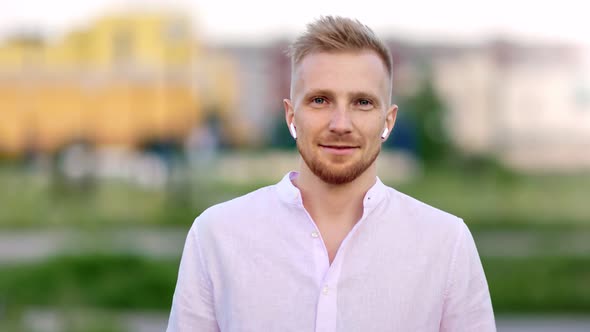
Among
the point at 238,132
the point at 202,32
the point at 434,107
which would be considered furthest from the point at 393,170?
the point at 202,32

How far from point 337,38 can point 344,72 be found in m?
0.08

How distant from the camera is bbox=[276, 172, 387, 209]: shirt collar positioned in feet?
6.71

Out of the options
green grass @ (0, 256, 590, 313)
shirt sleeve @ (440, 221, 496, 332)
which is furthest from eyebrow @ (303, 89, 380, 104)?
green grass @ (0, 256, 590, 313)

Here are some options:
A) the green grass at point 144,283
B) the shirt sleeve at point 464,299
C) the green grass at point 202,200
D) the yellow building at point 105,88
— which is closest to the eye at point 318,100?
the shirt sleeve at point 464,299

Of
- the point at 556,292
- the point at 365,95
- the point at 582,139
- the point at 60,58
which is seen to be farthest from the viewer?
the point at 582,139

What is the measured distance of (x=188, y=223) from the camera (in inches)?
607

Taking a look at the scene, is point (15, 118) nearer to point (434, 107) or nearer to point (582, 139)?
point (434, 107)

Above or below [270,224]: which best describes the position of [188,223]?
below

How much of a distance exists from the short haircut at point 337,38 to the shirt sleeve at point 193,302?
0.49 meters

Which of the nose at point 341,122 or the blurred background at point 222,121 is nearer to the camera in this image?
the nose at point 341,122

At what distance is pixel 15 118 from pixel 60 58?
179 cm

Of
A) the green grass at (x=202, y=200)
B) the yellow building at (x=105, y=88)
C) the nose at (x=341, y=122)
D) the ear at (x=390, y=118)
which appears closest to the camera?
the nose at (x=341, y=122)

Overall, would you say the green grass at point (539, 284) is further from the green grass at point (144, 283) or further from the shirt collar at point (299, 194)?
the shirt collar at point (299, 194)

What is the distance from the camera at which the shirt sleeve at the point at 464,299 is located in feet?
6.57
